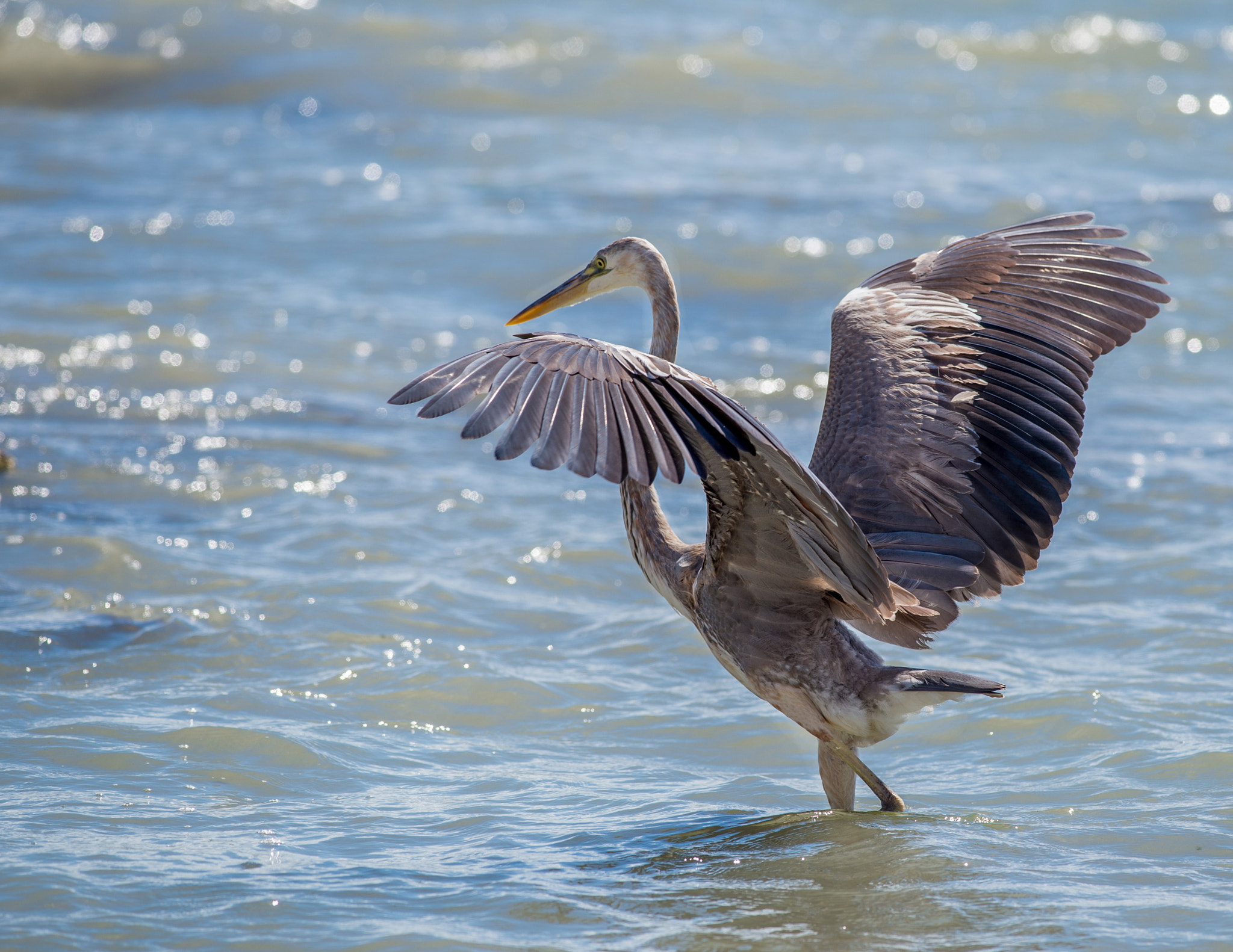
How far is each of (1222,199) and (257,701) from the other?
399 inches

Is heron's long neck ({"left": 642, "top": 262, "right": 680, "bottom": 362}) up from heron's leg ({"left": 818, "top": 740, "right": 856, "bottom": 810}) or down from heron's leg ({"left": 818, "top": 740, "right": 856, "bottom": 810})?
up

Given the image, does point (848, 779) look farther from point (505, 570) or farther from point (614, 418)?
point (505, 570)

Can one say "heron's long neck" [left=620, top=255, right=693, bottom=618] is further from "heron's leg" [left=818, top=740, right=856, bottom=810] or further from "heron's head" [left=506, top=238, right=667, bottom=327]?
"heron's head" [left=506, top=238, right=667, bottom=327]

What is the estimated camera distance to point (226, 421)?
8180 millimetres

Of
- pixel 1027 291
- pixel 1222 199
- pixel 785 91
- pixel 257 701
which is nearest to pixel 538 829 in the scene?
pixel 257 701

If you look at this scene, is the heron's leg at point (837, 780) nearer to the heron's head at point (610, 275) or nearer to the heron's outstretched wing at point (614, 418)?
the heron's outstretched wing at point (614, 418)

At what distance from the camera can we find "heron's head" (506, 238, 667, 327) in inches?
214

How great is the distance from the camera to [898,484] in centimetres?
467

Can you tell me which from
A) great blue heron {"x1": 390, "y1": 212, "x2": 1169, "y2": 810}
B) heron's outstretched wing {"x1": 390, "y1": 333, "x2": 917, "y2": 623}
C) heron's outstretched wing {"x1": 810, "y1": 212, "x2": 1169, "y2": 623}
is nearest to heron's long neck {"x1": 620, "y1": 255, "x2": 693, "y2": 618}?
great blue heron {"x1": 390, "y1": 212, "x2": 1169, "y2": 810}

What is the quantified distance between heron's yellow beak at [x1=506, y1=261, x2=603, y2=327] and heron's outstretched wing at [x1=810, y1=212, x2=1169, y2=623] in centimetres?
103

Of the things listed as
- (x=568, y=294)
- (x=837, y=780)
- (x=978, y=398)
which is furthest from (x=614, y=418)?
Result: (x=568, y=294)

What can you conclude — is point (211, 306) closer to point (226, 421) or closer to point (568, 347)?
point (226, 421)

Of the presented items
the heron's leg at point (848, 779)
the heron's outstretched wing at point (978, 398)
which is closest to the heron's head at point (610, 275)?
the heron's outstretched wing at point (978, 398)

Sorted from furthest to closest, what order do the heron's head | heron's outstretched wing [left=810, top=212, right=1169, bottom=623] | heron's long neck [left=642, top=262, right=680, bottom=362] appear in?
the heron's head < heron's long neck [left=642, top=262, right=680, bottom=362] < heron's outstretched wing [left=810, top=212, right=1169, bottom=623]
